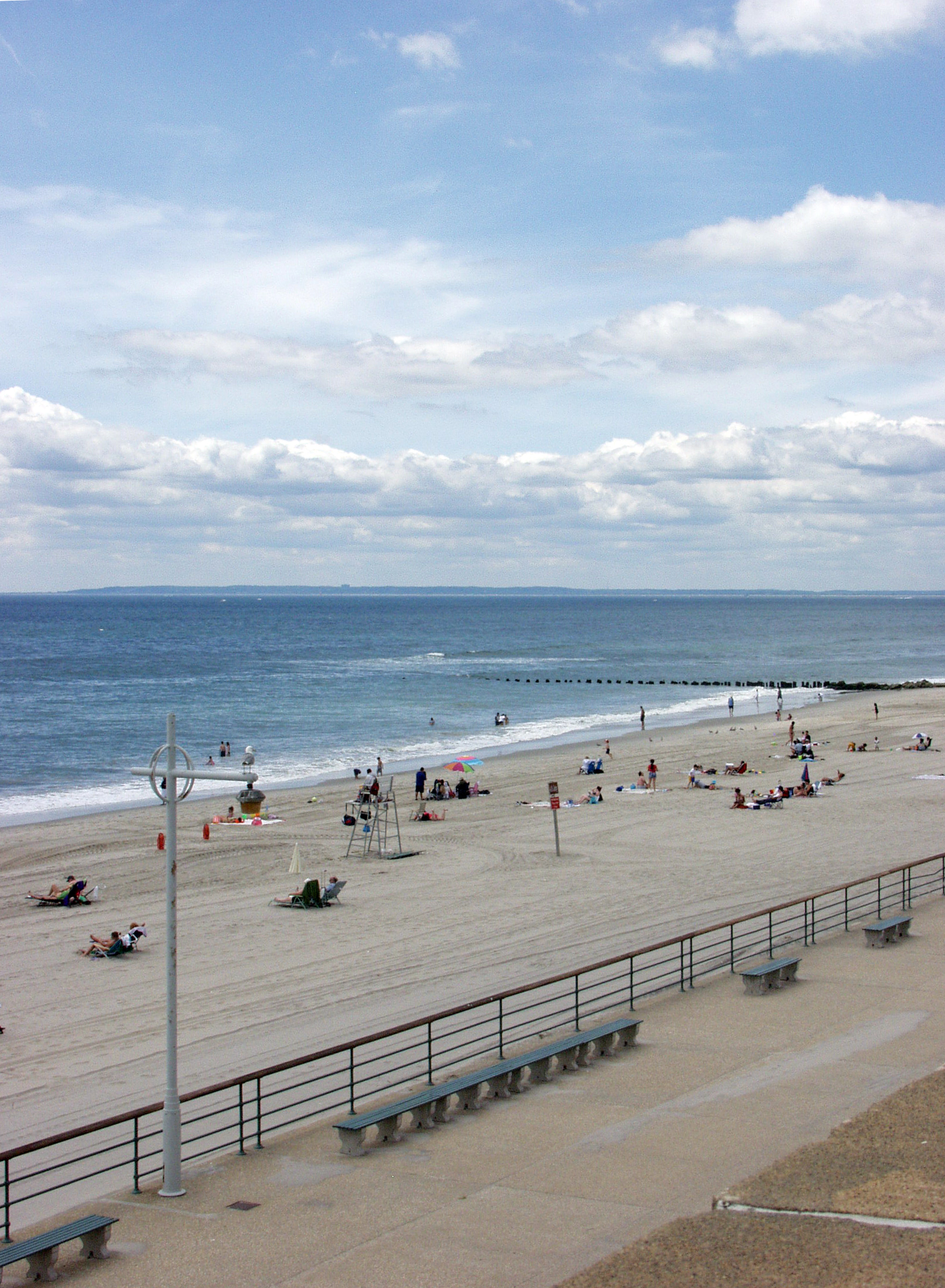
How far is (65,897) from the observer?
22.7 metres

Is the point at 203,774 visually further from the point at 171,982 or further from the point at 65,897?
the point at 65,897

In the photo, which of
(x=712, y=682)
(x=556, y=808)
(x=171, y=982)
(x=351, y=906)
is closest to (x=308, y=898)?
(x=351, y=906)

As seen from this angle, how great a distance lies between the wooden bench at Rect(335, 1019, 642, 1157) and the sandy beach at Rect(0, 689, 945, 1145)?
132 inches

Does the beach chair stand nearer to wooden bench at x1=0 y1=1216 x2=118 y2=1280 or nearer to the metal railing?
the metal railing

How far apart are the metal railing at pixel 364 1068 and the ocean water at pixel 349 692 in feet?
81.8

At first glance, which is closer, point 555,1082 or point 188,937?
point 555,1082

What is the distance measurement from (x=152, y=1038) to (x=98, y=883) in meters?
10.8

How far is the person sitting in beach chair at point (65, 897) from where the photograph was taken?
894 inches

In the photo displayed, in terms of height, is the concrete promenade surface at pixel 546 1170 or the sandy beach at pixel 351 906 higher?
the concrete promenade surface at pixel 546 1170

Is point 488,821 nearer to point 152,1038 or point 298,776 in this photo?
point 298,776

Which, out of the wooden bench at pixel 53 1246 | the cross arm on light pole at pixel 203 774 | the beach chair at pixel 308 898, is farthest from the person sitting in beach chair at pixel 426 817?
the wooden bench at pixel 53 1246

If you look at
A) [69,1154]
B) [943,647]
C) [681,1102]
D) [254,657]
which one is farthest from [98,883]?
[943,647]

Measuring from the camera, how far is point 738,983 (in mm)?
14914

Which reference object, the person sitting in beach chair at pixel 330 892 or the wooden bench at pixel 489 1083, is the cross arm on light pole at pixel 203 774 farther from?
the person sitting in beach chair at pixel 330 892
